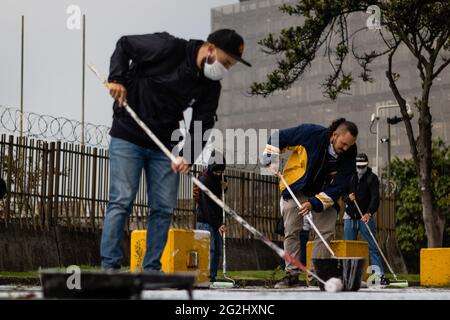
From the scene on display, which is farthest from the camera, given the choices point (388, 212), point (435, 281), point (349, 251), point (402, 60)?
point (402, 60)

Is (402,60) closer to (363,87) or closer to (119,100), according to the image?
(363,87)

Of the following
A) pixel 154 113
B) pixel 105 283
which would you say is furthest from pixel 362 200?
pixel 105 283

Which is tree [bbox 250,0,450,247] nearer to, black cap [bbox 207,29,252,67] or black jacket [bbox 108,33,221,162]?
black jacket [bbox 108,33,221,162]

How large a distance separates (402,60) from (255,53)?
1653 cm

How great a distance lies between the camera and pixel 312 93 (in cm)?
8931

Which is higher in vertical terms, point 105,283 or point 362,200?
point 362,200

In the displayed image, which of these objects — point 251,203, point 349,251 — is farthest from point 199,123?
point 251,203

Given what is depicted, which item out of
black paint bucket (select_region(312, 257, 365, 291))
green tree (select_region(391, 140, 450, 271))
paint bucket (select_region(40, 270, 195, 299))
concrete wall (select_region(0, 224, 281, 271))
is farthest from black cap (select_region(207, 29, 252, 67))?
green tree (select_region(391, 140, 450, 271))

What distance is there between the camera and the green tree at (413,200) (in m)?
37.1

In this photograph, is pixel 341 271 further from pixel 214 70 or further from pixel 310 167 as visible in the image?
pixel 214 70

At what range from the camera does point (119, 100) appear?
6949mm

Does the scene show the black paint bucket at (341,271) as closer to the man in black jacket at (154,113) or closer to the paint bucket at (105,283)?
the man in black jacket at (154,113)

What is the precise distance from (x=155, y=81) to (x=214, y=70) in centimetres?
47

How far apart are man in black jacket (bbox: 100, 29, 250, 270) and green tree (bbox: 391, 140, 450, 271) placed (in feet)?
92.8
